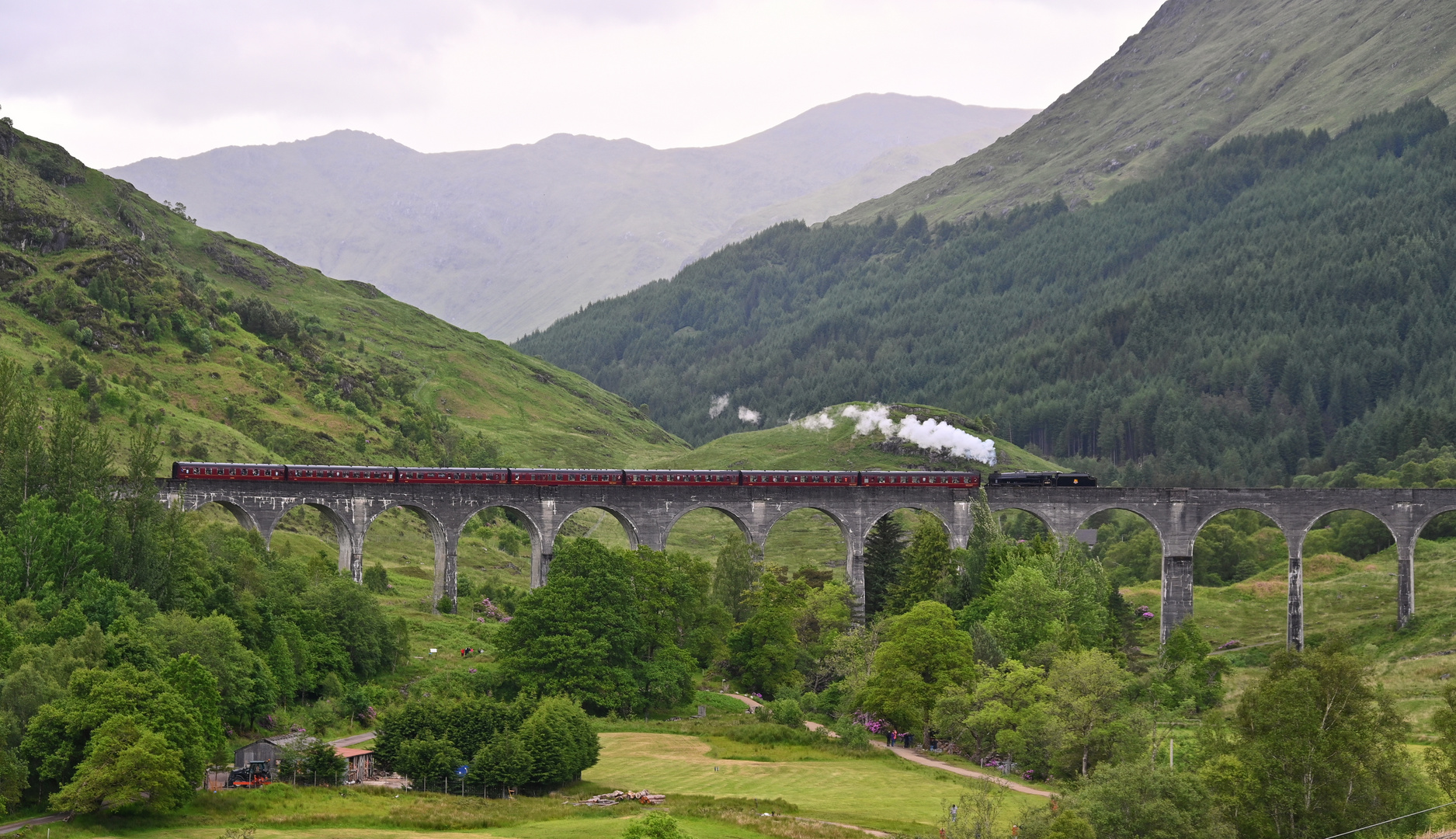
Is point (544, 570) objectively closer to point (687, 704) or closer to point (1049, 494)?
point (687, 704)

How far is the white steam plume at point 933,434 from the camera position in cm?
17000

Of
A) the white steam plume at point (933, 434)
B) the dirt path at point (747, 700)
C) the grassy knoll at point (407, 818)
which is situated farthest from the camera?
the white steam plume at point (933, 434)

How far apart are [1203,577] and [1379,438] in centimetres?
5950

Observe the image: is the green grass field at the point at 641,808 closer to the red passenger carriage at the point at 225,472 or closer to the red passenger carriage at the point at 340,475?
the red passenger carriage at the point at 340,475

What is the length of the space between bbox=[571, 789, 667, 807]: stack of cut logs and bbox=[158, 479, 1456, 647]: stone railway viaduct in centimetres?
3853

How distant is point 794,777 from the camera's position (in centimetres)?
6919

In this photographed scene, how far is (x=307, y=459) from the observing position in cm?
14112

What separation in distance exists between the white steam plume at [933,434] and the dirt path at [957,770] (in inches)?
3662

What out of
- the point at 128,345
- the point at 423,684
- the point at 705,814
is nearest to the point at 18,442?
the point at 423,684

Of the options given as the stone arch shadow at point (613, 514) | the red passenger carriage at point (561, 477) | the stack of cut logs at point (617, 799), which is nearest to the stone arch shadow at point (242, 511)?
the stone arch shadow at point (613, 514)

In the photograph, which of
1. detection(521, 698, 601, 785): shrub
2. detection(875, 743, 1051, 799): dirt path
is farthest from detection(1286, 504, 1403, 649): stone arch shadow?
detection(521, 698, 601, 785): shrub

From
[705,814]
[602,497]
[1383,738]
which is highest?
[602,497]

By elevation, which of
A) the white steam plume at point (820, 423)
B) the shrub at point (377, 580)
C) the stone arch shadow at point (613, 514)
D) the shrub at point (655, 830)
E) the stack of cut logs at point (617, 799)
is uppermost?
the white steam plume at point (820, 423)

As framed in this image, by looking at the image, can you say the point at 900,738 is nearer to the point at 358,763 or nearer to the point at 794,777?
the point at 794,777
